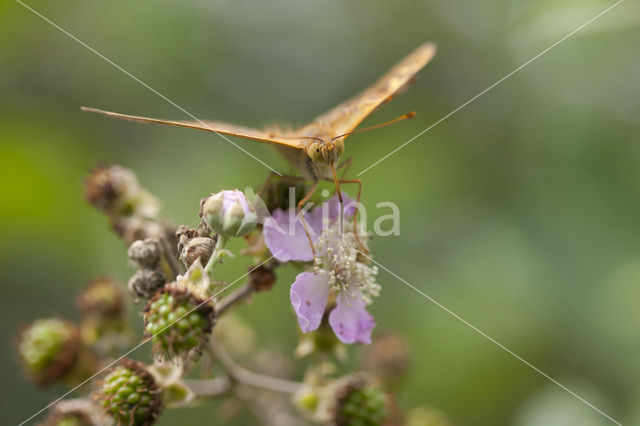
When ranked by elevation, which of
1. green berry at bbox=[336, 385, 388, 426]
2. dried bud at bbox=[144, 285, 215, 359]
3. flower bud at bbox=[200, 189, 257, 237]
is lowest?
green berry at bbox=[336, 385, 388, 426]

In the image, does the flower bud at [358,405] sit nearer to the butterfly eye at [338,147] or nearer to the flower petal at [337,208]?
the flower petal at [337,208]

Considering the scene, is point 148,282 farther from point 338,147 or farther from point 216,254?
point 338,147

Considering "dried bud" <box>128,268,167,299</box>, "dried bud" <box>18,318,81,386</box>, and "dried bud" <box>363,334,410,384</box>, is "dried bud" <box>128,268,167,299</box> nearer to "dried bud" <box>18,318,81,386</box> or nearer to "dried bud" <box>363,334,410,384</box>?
"dried bud" <box>18,318,81,386</box>

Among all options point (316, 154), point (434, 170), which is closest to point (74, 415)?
point (316, 154)

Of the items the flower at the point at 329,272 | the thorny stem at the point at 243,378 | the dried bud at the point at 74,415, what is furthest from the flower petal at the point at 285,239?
the dried bud at the point at 74,415

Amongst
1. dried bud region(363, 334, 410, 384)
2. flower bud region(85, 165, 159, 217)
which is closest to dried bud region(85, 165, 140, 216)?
flower bud region(85, 165, 159, 217)

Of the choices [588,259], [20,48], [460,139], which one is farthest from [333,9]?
[588,259]
